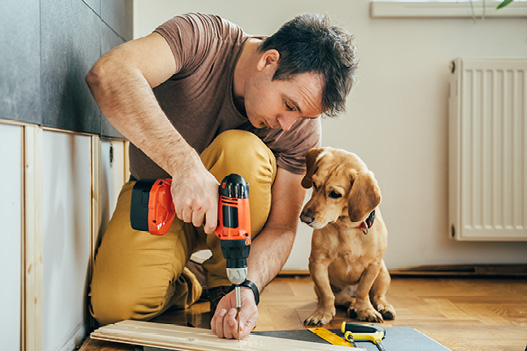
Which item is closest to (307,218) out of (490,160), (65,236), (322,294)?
(322,294)

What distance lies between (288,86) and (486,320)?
1065 millimetres

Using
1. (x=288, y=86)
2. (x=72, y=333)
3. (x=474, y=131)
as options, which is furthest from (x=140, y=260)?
(x=474, y=131)

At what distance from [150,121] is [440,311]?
128cm

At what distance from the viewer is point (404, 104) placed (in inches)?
98.5

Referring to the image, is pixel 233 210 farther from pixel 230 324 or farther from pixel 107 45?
pixel 107 45

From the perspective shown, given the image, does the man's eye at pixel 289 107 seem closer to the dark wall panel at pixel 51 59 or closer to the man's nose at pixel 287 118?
the man's nose at pixel 287 118

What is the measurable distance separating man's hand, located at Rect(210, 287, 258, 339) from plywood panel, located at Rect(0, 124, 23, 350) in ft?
1.56

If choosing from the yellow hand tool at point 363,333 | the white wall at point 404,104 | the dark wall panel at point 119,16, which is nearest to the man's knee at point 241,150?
the yellow hand tool at point 363,333

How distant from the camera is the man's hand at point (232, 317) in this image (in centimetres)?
131

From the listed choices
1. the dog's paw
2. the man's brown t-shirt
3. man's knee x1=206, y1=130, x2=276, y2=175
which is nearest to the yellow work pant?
man's knee x1=206, y1=130, x2=276, y2=175

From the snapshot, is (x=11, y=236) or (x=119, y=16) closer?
(x=11, y=236)

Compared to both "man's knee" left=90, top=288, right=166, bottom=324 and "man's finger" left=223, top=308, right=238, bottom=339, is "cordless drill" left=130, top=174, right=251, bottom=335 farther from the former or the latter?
"man's knee" left=90, top=288, right=166, bottom=324

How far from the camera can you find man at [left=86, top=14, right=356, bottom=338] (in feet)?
4.22

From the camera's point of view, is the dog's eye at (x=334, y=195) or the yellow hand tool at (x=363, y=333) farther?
the dog's eye at (x=334, y=195)
